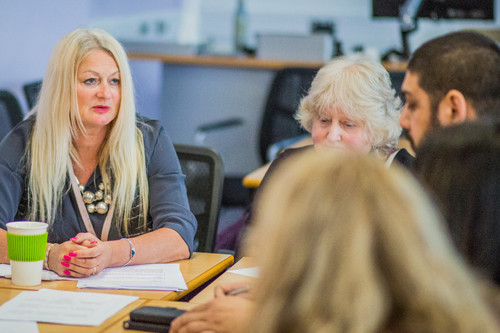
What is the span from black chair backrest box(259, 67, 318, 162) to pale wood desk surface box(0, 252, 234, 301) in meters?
2.88

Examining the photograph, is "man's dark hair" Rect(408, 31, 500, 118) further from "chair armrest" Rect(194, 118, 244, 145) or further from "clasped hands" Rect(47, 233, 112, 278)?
"chair armrest" Rect(194, 118, 244, 145)

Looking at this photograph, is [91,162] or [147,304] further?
[91,162]

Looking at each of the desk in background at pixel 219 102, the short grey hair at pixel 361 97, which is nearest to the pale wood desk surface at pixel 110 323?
the short grey hair at pixel 361 97

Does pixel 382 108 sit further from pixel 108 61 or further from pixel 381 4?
pixel 381 4

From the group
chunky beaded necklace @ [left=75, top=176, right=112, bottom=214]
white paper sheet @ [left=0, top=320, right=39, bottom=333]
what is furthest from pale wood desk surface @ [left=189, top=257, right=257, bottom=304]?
chunky beaded necklace @ [left=75, top=176, right=112, bottom=214]

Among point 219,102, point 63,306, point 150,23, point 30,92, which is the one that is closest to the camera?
point 63,306

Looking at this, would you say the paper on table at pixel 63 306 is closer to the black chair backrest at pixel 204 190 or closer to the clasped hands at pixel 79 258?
the clasped hands at pixel 79 258

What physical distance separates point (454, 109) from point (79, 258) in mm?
911

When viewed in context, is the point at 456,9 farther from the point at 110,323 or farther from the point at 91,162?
the point at 110,323

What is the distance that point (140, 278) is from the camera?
159 centimetres

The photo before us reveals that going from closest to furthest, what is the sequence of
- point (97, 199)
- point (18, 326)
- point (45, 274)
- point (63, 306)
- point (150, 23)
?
point (18, 326), point (63, 306), point (45, 274), point (97, 199), point (150, 23)

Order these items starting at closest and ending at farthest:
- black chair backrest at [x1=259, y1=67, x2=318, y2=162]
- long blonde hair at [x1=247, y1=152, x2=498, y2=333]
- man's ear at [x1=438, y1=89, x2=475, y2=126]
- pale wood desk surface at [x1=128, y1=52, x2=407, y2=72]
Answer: long blonde hair at [x1=247, y1=152, x2=498, y2=333], man's ear at [x1=438, y1=89, x2=475, y2=126], black chair backrest at [x1=259, y1=67, x2=318, y2=162], pale wood desk surface at [x1=128, y1=52, x2=407, y2=72]

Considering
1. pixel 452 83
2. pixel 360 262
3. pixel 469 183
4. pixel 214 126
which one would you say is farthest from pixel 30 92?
pixel 360 262

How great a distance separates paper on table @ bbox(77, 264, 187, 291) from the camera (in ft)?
5.00
